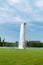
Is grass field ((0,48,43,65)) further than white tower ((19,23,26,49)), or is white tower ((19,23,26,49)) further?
white tower ((19,23,26,49))

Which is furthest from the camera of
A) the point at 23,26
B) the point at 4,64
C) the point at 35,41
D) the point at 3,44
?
the point at 35,41

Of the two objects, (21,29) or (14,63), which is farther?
(21,29)

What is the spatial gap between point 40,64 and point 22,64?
1.55 metres

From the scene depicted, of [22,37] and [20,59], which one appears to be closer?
[20,59]

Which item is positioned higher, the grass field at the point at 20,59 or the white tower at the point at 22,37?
the white tower at the point at 22,37

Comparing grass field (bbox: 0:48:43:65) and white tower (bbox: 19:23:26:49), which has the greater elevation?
white tower (bbox: 19:23:26:49)

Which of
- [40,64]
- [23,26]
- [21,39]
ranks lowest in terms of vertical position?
[40,64]

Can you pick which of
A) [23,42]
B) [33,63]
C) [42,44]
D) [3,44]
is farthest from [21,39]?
[33,63]

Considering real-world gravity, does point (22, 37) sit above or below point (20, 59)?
above

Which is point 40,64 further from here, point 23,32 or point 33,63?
point 23,32

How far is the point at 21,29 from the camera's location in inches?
1903

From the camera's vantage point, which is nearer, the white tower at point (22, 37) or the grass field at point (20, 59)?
the grass field at point (20, 59)

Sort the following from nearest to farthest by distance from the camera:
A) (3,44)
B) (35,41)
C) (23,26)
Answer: (23,26), (3,44), (35,41)

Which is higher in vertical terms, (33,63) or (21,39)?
(21,39)
